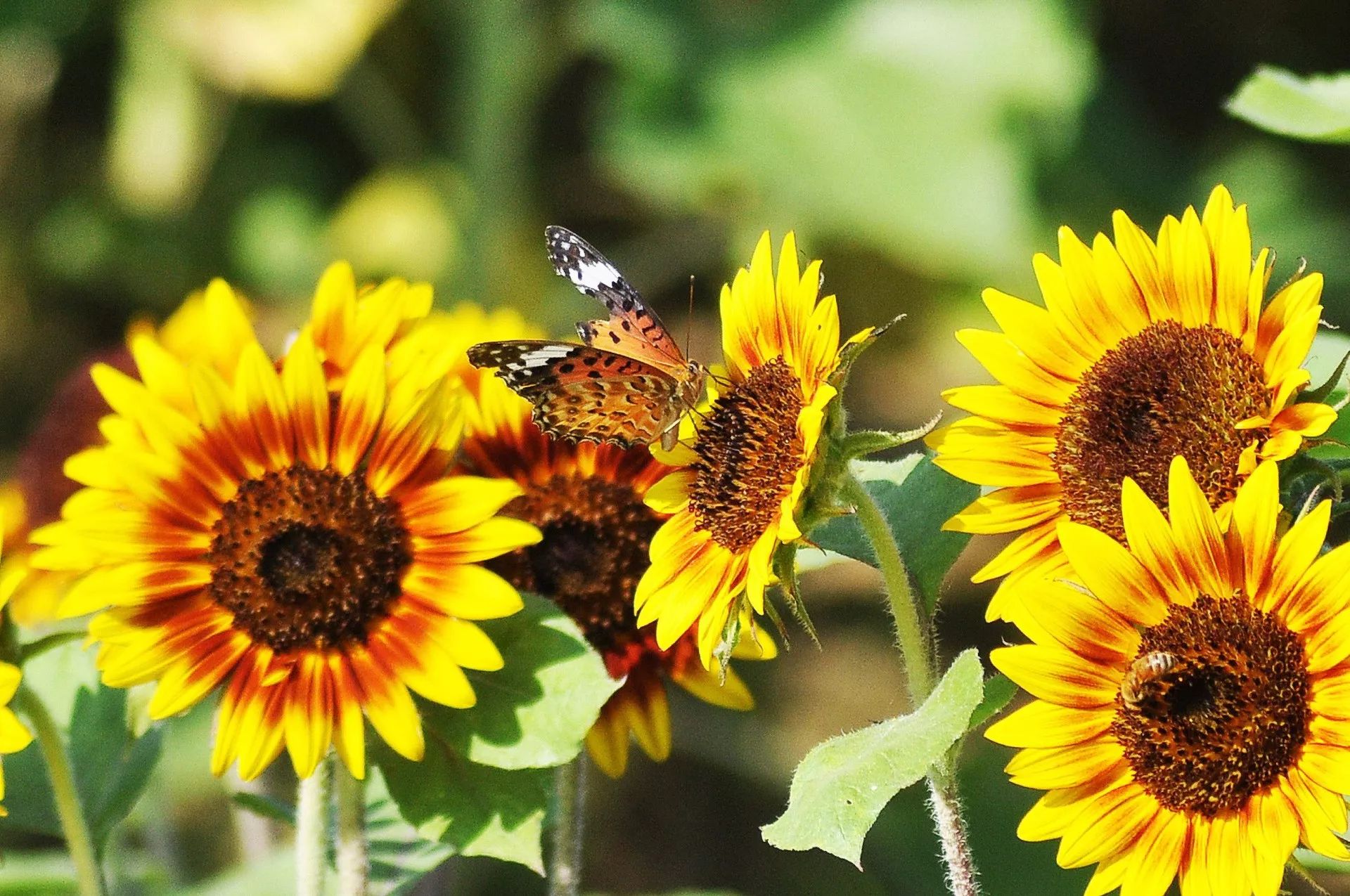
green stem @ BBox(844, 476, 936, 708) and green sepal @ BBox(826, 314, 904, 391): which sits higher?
green sepal @ BBox(826, 314, 904, 391)

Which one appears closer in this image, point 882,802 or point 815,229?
point 882,802

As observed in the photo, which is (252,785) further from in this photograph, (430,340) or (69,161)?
(69,161)

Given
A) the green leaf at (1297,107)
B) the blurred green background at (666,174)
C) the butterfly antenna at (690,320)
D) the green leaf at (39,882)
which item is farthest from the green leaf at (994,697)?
the blurred green background at (666,174)

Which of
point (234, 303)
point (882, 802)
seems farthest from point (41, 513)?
point (882, 802)

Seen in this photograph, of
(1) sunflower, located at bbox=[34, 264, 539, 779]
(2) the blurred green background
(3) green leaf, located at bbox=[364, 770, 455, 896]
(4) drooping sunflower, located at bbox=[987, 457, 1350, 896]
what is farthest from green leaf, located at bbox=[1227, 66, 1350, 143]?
(2) the blurred green background

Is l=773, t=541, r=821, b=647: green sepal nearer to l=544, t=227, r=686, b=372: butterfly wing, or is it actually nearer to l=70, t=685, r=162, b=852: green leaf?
l=544, t=227, r=686, b=372: butterfly wing

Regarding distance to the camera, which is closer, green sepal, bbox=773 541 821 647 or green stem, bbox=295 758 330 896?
green sepal, bbox=773 541 821 647

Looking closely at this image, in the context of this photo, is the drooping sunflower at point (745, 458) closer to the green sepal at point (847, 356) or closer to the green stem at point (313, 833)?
the green sepal at point (847, 356)

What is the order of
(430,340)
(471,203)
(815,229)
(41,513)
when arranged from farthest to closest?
(471,203) < (815,229) < (41,513) < (430,340)
